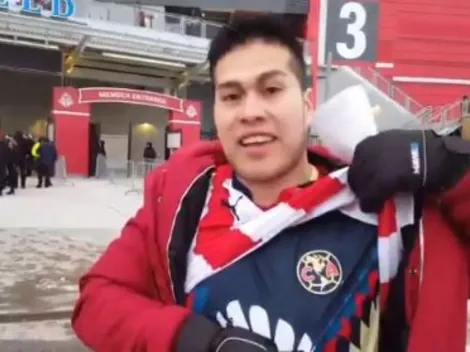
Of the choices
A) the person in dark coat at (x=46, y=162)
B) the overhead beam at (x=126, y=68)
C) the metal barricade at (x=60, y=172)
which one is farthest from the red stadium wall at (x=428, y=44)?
the person in dark coat at (x=46, y=162)

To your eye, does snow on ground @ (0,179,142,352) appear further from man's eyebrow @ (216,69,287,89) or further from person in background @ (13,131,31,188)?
man's eyebrow @ (216,69,287,89)

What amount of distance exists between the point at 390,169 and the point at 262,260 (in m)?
0.31

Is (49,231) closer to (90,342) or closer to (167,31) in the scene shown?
(90,342)

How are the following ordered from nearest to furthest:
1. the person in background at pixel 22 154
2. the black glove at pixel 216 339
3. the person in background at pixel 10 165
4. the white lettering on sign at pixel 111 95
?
the black glove at pixel 216 339
the person in background at pixel 10 165
the person in background at pixel 22 154
the white lettering on sign at pixel 111 95

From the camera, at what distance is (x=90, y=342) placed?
1.48m

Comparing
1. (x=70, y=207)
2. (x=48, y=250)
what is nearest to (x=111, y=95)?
(x=70, y=207)

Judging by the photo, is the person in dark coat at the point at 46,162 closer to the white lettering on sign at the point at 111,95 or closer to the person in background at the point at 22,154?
the person in background at the point at 22,154

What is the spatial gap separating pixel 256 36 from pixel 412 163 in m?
0.44

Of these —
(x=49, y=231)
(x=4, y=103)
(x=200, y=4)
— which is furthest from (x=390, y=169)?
(x=4, y=103)

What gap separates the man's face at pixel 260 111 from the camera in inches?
58.3

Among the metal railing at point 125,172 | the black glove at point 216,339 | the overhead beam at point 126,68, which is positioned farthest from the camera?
the overhead beam at point 126,68

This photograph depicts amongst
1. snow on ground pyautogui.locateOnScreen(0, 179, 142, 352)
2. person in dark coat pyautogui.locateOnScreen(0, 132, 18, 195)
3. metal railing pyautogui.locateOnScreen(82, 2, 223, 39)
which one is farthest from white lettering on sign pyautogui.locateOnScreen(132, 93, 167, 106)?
person in dark coat pyautogui.locateOnScreen(0, 132, 18, 195)

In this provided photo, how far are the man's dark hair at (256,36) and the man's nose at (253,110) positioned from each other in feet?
0.41

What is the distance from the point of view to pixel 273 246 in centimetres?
144
